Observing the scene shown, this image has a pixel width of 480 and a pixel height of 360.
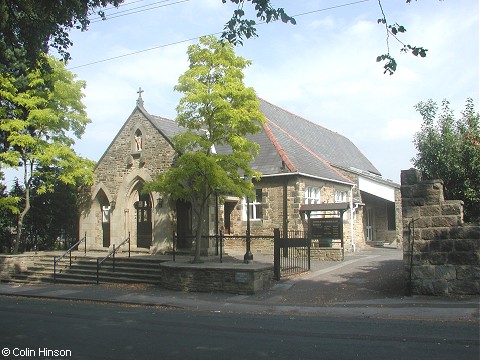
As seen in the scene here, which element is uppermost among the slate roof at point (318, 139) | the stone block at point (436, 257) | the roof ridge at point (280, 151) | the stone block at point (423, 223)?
the slate roof at point (318, 139)

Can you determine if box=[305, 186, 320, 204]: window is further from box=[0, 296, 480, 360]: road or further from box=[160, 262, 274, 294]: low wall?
box=[0, 296, 480, 360]: road

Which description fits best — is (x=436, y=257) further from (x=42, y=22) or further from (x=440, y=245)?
(x=42, y=22)

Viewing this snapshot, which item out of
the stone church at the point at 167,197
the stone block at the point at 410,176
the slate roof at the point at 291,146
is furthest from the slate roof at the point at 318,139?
the stone block at the point at 410,176

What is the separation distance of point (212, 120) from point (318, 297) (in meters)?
6.91

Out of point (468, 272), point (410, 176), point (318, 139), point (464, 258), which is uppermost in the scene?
point (318, 139)

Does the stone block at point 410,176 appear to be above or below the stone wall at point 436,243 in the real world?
above

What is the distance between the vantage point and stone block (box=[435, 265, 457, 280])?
38.2 feet

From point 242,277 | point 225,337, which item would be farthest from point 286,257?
point 225,337

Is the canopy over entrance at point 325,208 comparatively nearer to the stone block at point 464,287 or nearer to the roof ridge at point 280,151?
the roof ridge at point 280,151

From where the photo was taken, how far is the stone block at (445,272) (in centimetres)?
1165

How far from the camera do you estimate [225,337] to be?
8180mm

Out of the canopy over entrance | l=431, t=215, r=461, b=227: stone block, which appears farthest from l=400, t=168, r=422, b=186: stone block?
the canopy over entrance

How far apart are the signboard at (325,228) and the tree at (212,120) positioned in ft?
18.8

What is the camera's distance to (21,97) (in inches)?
792
